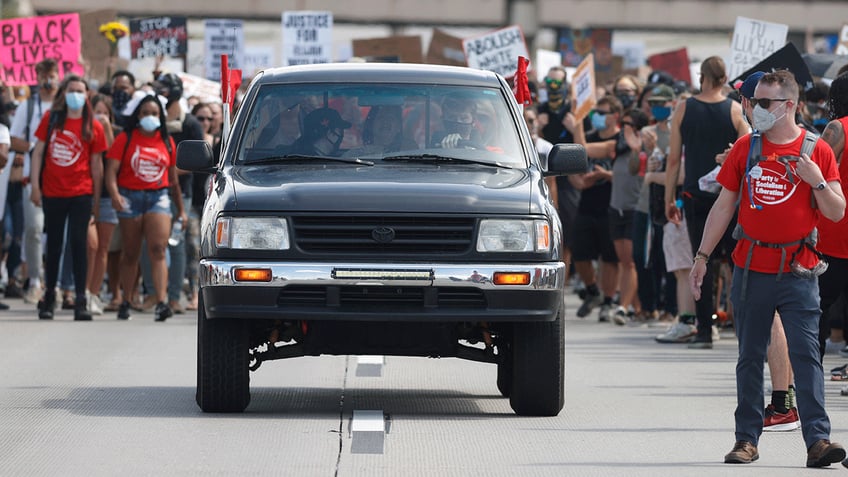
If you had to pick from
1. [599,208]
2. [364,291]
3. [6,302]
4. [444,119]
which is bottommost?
[6,302]

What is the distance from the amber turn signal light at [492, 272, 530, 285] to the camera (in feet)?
32.4

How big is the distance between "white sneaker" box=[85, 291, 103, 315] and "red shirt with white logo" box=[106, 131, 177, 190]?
4.65 feet

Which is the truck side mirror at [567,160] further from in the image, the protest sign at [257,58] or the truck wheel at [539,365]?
the protest sign at [257,58]

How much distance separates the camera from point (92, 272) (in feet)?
63.2

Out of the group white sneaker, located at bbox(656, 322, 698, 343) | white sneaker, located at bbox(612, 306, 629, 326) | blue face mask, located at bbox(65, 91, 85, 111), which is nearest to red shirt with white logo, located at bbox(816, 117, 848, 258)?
white sneaker, located at bbox(656, 322, 698, 343)

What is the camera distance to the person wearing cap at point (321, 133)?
10758 mm

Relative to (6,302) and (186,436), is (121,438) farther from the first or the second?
(6,302)

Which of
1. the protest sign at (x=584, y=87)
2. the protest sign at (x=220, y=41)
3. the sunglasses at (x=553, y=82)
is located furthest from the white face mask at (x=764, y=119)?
the protest sign at (x=220, y=41)

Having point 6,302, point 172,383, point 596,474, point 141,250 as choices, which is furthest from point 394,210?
point 6,302

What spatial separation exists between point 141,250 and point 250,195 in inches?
361

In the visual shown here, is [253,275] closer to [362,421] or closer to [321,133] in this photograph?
Result: [362,421]

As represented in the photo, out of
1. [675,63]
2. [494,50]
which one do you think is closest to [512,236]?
[494,50]

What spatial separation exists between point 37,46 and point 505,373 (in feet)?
49.0

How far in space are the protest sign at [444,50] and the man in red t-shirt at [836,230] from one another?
18634 mm
